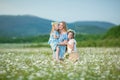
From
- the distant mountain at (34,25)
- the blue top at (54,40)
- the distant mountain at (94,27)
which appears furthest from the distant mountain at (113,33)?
the distant mountain at (94,27)

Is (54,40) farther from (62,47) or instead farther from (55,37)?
(62,47)

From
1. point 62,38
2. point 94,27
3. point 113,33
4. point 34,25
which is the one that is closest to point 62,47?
point 62,38

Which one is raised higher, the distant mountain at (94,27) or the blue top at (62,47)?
the blue top at (62,47)

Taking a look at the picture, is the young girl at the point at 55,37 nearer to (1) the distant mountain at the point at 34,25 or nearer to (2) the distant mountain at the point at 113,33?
(2) the distant mountain at the point at 113,33

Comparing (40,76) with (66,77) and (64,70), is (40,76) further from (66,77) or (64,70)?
(64,70)

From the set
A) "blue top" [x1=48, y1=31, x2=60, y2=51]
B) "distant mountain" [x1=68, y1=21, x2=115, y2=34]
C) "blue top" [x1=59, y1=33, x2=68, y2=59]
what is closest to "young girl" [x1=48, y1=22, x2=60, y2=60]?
"blue top" [x1=48, y1=31, x2=60, y2=51]

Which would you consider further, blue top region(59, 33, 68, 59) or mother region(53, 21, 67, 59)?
blue top region(59, 33, 68, 59)

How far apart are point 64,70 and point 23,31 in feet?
273

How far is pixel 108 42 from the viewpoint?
31875 millimetres

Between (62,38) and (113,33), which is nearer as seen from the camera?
(62,38)

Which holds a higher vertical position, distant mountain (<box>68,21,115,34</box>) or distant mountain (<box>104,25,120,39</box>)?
distant mountain (<box>104,25,120,39</box>)

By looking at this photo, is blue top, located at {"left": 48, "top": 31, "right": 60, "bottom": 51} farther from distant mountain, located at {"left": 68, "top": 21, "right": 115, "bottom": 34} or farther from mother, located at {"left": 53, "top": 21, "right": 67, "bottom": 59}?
distant mountain, located at {"left": 68, "top": 21, "right": 115, "bottom": 34}

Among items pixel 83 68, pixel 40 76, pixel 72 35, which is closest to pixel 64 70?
pixel 83 68

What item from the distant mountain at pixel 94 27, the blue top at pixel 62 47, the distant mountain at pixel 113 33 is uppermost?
the blue top at pixel 62 47
